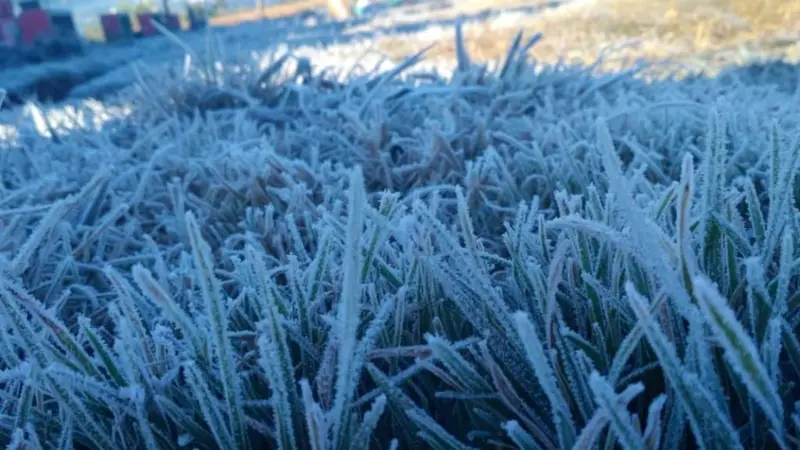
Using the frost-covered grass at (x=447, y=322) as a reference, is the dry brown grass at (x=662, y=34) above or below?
below

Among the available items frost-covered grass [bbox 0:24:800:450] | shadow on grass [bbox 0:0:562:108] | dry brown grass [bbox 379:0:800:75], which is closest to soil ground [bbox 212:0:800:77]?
dry brown grass [bbox 379:0:800:75]

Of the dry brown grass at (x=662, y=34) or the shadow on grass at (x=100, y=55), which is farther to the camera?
the shadow on grass at (x=100, y=55)

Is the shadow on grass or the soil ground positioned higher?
the soil ground

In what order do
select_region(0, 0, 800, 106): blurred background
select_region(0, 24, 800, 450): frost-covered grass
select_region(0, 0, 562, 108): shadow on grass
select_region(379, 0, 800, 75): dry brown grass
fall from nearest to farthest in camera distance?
select_region(0, 24, 800, 450): frost-covered grass → select_region(0, 0, 800, 106): blurred background → select_region(379, 0, 800, 75): dry brown grass → select_region(0, 0, 562, 108): shadow on grass

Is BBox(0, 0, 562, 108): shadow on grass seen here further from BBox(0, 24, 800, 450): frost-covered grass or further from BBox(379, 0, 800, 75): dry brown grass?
BBox(0, 24, 800, 450): frost-covered grass

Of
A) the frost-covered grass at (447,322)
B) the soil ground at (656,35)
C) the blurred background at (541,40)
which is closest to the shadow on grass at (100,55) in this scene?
the blurred background at (541,40)

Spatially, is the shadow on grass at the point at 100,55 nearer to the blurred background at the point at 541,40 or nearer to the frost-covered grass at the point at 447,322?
the blurred background at the point at 541,40

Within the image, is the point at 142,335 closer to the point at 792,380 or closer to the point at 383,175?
the point at 792,380

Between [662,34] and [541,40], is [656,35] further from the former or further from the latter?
[541,40]
